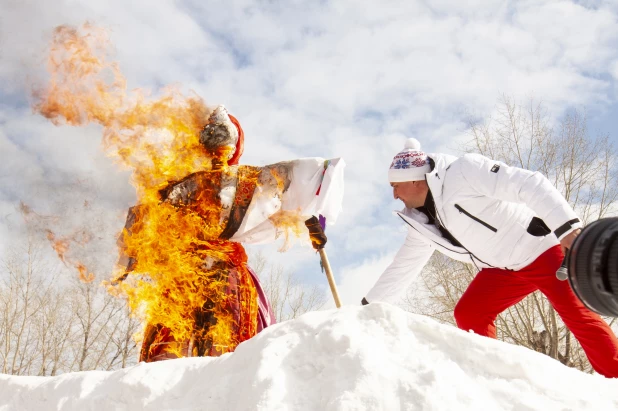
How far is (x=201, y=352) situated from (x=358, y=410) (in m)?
2.63

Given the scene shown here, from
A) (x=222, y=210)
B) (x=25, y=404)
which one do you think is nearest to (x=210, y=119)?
(x=222, y=210)

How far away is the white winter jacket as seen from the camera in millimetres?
2828

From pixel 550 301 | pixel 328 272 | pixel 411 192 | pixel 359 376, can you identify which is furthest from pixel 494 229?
pixel 359 376

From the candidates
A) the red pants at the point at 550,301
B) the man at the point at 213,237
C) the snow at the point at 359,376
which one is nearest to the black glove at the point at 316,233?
the man at the point at 213,237

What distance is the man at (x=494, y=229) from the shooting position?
2.69m

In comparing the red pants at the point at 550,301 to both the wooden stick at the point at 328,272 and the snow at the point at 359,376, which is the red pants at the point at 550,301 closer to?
the wooden stick at the point at 328,272

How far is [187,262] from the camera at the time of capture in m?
3.82

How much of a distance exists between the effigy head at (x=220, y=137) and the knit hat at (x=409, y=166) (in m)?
1.59

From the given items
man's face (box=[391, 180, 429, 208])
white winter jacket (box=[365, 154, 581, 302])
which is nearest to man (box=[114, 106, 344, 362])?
man's face (box=[391, 180, 429, 208])

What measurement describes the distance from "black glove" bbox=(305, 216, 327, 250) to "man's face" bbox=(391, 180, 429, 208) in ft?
2.83

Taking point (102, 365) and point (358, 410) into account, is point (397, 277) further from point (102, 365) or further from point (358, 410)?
point (102, 365)

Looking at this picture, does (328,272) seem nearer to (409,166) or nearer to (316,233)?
(316,233)

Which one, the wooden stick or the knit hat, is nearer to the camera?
the knit hat

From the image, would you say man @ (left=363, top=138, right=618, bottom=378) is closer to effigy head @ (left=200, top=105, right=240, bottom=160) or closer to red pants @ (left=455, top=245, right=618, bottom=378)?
red pants @ (left=455, top=245, right=618, bottom=378)
